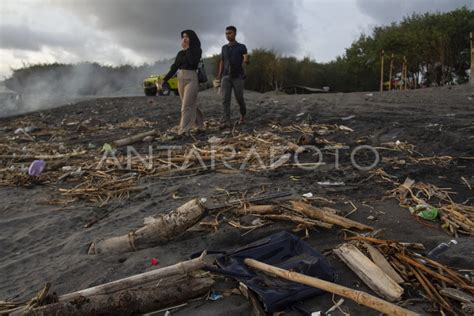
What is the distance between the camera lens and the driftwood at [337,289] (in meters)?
1.88

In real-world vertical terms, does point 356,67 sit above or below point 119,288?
above

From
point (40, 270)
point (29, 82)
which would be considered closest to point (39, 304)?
point (40, 270)

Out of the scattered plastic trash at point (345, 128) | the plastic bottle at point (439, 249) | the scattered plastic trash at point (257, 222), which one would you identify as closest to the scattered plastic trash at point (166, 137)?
the scattered plastic trash at point (345, 128)

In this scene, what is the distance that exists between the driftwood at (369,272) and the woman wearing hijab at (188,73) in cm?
512

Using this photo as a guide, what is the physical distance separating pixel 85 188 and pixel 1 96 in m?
18.1

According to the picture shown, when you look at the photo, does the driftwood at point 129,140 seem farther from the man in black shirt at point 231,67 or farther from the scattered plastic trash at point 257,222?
the scattered plastic trash at point 257,222

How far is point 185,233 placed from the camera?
319cm

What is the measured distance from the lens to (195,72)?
7.46 meters

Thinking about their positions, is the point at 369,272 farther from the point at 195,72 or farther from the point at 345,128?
the point at 195,72

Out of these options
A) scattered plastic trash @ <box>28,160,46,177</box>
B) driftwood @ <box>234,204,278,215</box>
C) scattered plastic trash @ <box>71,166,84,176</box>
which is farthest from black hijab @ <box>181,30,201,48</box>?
driftwood @ <box>234,204,278,215</box>

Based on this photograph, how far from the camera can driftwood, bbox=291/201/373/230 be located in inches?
119

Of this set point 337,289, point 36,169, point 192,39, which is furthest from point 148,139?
point 337,289

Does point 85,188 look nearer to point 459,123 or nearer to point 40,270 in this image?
point 40,270

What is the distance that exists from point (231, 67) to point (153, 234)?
16.7ft
